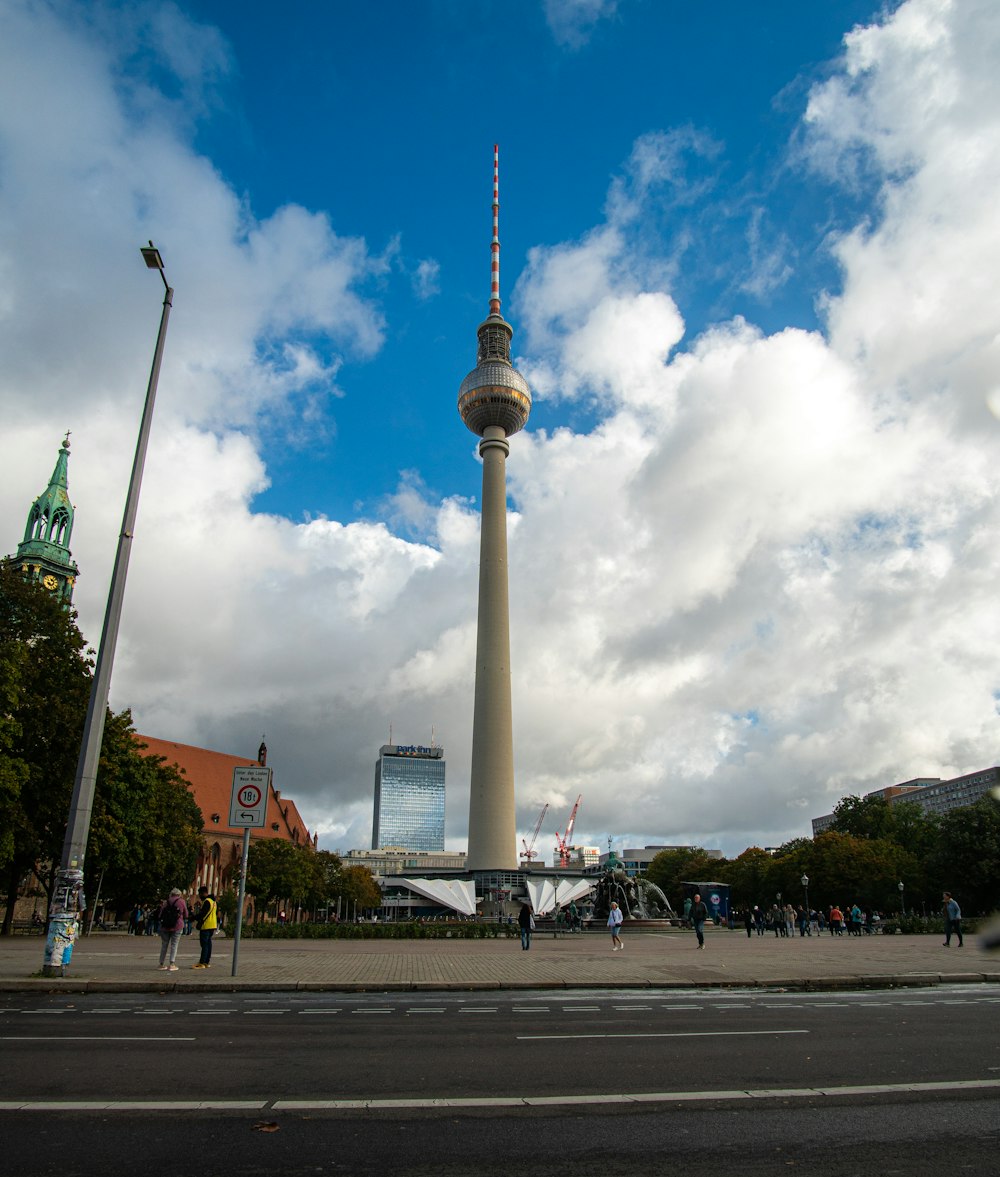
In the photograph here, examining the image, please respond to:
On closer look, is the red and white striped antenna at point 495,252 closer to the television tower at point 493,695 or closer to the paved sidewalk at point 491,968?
the television tower at point 493,695

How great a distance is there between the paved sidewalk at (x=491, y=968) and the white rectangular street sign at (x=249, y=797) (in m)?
3.52

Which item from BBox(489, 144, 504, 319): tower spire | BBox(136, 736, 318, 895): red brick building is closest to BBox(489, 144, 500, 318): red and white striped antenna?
BBox(489, 144, 504, 319): tower spire

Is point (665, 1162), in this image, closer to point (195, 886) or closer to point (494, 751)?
point (494, 751)

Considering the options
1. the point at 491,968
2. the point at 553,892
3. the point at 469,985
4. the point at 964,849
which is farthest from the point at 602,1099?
the point at 553,892

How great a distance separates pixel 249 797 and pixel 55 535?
101m

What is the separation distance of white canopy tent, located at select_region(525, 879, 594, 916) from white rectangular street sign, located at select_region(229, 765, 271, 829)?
76.9 meters

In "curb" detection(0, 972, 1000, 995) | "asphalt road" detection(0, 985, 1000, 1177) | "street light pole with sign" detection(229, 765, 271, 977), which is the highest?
"street light pole with sign" detection(229, 765, 271, 977)

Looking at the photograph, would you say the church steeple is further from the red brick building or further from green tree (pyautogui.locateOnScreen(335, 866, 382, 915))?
green tree (pyautogui.locateOnScreen(335, 866, 382, 915))

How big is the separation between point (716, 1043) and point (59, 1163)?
27.6 feet

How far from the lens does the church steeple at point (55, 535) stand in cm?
10156

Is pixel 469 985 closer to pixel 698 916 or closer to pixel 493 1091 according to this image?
pixel 493 1091

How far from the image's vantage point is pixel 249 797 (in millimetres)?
21062

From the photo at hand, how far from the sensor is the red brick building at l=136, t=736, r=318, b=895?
108875 mm

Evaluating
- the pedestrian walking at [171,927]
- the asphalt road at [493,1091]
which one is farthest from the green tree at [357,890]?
the asphalt road at [493,1091]
